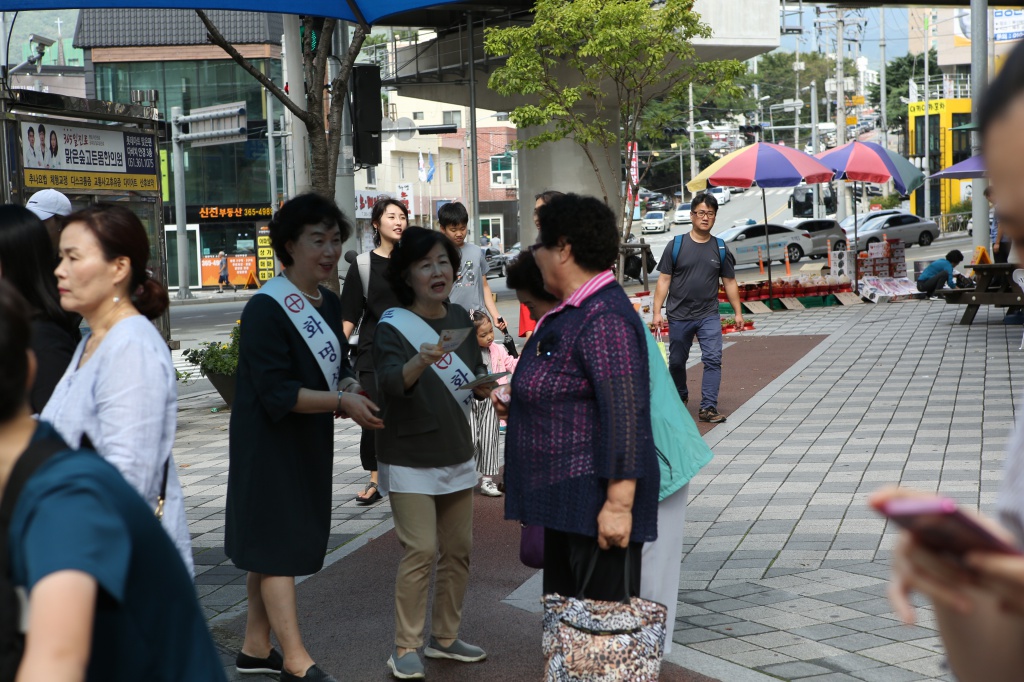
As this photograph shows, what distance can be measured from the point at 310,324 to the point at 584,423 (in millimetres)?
1303

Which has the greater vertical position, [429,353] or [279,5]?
[279,5]

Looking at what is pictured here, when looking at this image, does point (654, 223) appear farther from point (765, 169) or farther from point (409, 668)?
point (409, 668)

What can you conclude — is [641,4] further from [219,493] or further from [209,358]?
[219,493]

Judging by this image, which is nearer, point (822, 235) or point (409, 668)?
point (409, 668)

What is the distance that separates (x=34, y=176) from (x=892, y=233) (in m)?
36.8

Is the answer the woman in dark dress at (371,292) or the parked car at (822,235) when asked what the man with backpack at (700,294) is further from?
the parked car at (822,235)

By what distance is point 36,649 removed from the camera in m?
1.59

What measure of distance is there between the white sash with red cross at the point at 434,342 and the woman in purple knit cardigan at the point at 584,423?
3.14ft

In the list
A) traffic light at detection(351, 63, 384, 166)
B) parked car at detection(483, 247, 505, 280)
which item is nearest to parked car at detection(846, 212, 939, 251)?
parked car at detection(483, 247, 505, 280)

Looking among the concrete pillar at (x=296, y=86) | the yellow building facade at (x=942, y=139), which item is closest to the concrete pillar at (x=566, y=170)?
the concrete pillar at (x=296, y=86)

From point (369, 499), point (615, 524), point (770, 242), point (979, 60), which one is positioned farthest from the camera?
point (770, 242)

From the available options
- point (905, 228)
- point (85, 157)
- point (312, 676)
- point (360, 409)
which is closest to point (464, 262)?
point (360, 409)

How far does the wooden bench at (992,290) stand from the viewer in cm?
1641

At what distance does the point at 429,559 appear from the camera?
14.7ft
